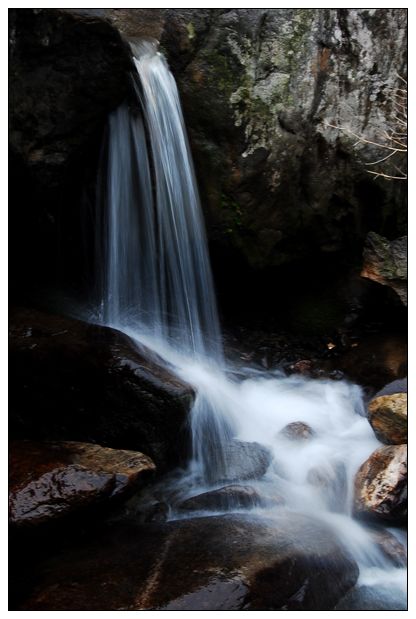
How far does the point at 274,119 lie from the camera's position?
20.2 feet

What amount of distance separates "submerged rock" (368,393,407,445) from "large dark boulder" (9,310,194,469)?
5.43 ft

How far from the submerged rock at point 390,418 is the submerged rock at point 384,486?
20 cm

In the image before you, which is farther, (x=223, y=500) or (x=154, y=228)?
(x=154, y=228)

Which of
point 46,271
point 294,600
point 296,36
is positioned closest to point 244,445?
point 294,600

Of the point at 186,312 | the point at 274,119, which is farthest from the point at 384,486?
the point at 274,119

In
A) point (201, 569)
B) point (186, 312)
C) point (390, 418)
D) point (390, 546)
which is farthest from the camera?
point (186, 312)

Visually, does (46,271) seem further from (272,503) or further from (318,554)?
(318,554)

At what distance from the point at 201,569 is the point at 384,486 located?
1693 millimetres

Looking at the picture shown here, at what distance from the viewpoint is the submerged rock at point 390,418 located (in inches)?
180

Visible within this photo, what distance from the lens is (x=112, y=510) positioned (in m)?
3.71

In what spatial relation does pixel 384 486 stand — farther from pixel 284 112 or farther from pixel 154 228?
pixel 284 112

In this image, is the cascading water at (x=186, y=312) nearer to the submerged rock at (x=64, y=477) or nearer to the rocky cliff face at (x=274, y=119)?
the rocky cliff face at (x=274, y=119)

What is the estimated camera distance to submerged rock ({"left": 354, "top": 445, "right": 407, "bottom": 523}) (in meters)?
4.07

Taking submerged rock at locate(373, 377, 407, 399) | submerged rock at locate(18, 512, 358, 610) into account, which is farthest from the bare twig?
submerged rock at locate(18, 512, 358, 610)
